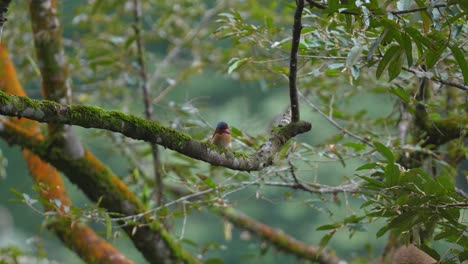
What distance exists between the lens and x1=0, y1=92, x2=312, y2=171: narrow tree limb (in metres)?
1.65

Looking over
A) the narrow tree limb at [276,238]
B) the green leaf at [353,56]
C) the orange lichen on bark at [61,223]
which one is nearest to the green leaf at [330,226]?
the green leaf at [353,56]

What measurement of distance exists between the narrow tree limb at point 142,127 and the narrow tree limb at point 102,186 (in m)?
1.25

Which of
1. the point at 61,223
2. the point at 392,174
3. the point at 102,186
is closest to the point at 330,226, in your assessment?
the point at 392,174

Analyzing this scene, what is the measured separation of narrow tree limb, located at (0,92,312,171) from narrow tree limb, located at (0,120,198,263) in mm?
1254

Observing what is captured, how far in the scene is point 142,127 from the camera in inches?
69.9

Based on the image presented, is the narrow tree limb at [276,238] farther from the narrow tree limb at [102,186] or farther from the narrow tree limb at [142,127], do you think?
the narrow tree limb at [142,127]

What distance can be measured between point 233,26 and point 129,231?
1068mm

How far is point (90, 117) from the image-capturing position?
67.7 inches

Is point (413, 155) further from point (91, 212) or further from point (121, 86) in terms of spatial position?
point (121, 86)

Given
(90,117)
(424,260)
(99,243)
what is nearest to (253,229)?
(99,243)

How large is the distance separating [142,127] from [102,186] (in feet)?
4.87

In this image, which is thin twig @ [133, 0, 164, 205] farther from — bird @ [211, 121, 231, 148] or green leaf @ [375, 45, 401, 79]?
green leaf @ [375, 45, 401, 79]

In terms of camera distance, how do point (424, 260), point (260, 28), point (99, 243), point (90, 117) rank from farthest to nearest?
point (99, 243), point (260, 28), point (424, 260), point (90, 117)

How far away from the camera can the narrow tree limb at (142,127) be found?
165cm
